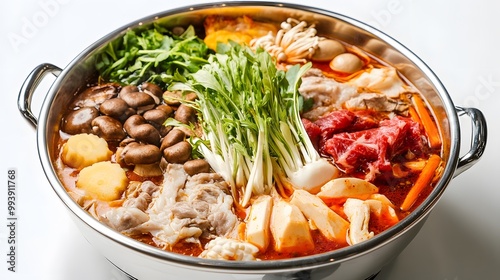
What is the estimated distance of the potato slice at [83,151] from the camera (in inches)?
121

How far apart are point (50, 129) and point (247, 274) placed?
53.3 inches

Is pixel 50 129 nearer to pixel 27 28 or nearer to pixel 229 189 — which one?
pixel 229 189

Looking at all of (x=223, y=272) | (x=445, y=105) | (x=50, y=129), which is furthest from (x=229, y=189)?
(x=445, y=105)

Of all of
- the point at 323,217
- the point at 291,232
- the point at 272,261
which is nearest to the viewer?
the point at 272,261

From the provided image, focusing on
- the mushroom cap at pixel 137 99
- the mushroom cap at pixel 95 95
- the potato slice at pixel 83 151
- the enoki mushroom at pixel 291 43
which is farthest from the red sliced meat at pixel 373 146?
the mushroom cap at pixel 95 95

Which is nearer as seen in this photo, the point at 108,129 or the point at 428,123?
the point at 108,129

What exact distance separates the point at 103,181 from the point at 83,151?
0.23m

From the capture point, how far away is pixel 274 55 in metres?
3.77

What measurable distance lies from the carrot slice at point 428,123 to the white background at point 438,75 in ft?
1.08

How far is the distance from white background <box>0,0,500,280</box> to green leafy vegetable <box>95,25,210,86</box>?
0.56 m

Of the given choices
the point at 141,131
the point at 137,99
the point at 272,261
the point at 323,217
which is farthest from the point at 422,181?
the point at 137,99

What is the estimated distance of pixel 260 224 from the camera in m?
2.70

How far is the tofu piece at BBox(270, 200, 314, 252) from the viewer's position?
267 centimetres

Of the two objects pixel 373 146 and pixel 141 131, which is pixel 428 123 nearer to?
pixel 373 146
